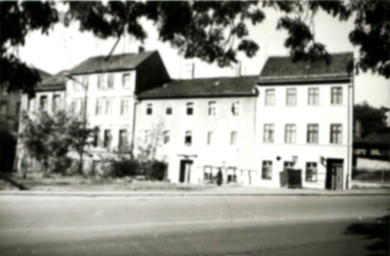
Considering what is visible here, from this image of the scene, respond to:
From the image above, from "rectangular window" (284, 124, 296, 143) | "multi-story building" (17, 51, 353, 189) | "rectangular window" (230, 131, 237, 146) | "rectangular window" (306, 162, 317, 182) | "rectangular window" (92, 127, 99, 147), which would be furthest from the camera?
"rectangular window" (230, 131, 237, 146)

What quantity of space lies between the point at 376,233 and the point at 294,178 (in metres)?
8.60

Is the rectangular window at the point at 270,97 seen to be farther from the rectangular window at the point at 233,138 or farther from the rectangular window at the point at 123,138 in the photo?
the rectangular window at the point at 123,138

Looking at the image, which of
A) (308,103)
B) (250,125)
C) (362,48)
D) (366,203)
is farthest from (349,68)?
(250,125)

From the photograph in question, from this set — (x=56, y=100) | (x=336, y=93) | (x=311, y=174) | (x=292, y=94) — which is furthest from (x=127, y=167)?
(x=292, y=94)

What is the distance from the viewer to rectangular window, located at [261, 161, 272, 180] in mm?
14990

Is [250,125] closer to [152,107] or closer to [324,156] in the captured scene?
[324,156]

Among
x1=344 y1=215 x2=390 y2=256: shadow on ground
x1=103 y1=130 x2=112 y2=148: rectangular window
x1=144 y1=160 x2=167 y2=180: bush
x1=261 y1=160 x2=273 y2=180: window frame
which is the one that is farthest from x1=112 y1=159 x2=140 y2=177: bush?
x1=261 y1=160 x2=273 y2=180: window frame

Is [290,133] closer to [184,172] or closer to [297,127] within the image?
[297,127]

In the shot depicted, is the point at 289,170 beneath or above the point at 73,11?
beneath

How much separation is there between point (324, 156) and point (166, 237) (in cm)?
893

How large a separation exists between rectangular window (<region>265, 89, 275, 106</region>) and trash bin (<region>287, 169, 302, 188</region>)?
413 centimetres

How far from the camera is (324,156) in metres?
12.5

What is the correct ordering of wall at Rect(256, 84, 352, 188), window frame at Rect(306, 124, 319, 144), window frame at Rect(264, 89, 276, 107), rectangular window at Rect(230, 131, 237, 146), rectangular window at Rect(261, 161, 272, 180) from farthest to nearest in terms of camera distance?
1. rectangular window at Rect(230, 131, 237, 146)
2. window frame at Rect(264, 89, 276, 107)
3. rectangular window at Rect(261, 161, 272, 180)
4. window frame at Rect(306, 124, 319, 144)
5. wall at Rect(256, 84, 352, 188)

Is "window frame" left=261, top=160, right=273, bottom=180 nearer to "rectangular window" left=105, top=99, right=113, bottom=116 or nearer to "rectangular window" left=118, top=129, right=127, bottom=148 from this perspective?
"rectangular window" left=118, top=129, right=127, bottom=148
